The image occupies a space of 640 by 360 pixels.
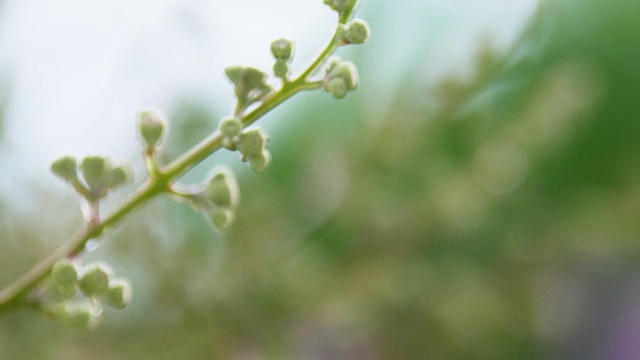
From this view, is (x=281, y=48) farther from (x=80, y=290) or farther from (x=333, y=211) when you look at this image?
(x=333, y=211)

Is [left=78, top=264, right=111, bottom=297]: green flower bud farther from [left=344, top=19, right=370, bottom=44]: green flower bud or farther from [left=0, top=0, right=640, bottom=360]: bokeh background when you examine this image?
[left=0, top=0, right=640, bottom=360]: bokeh background

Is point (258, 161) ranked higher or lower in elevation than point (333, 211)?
higher

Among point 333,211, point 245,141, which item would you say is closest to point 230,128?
point 245,141

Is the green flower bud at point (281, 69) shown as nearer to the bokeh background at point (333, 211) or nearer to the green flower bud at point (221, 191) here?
the green flower bud at point (221, 191)

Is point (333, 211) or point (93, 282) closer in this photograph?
point (93, 282)

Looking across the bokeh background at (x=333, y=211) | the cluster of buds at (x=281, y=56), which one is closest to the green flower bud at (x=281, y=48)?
the cluster of buds at (x=281, y=56)

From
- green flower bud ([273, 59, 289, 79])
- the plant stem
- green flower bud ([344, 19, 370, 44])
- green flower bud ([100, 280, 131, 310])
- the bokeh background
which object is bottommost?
the bokeh background

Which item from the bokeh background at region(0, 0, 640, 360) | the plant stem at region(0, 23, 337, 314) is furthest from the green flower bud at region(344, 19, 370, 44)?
the bokeh background at region(0, 0, 640, 360)

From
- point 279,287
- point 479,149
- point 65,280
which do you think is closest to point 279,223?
point 279,287
